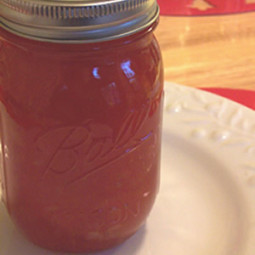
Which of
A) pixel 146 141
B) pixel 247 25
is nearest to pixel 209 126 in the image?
pixel 146 141

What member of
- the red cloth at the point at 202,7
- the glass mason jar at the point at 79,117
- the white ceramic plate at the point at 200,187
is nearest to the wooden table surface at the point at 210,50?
the red cloth at the point at 202,7

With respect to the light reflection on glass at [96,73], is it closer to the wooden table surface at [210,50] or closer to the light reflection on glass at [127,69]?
the light reflection on glass at [127,69]

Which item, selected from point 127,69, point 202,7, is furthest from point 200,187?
point 202,7

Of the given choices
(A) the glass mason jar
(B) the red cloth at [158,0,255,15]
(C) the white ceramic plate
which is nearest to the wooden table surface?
(B) the red cloth at [158,0,255,15]

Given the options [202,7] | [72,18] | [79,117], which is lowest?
[202,7]

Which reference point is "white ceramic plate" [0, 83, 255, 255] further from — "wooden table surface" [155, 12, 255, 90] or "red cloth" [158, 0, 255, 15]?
"red cloth" [158, 0, 255, 15]

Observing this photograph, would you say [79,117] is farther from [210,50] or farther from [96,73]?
[210,50]
